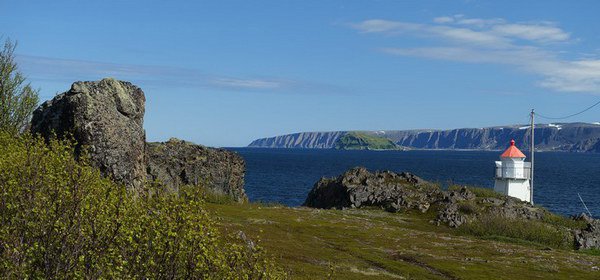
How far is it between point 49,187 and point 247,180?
178 m

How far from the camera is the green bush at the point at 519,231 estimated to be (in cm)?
6481

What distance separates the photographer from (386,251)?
50.8 meters

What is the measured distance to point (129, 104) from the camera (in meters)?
46.3

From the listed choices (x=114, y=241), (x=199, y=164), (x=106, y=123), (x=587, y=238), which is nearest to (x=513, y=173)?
(x=587, y=238)

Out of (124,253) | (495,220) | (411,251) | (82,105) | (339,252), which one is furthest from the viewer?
(495,220)

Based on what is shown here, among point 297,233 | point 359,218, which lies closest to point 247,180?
point 359,218

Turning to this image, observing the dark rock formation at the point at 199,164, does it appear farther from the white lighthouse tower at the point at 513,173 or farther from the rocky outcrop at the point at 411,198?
the white lighthouse tower at the point at 513,173

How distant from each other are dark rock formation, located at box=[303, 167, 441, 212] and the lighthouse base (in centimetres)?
1517

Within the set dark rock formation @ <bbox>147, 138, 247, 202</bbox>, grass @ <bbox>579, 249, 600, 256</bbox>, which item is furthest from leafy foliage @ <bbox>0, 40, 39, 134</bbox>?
grass @ <bbox>579, 249, 600, 256</bbox>

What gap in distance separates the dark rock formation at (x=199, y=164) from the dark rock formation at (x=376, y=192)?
43.2 ft

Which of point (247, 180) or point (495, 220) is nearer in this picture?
point (495, 220)

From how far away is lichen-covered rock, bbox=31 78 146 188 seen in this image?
4262 centimetres

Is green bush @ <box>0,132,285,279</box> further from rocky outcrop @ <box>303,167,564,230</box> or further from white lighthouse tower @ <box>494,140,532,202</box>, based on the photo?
white lighthouse tower @ <box>494,140,532,202</box>

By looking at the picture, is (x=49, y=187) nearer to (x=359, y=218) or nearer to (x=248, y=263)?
(x=248, y=263)
